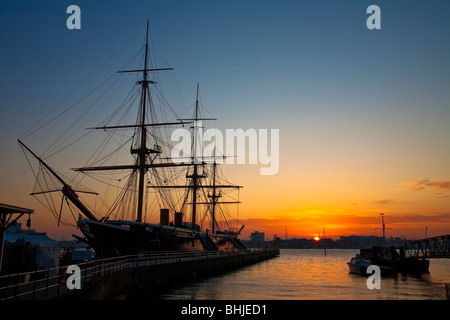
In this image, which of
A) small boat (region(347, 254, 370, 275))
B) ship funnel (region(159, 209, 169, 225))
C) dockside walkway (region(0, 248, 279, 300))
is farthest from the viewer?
small boat (region(347, 254, 370, 275))

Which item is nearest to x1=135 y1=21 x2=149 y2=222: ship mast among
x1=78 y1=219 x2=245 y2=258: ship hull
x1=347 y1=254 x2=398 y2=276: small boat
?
x1=78 y1=219 x2=245 y2=258: ship hull

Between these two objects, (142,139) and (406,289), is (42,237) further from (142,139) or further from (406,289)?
(406,289)

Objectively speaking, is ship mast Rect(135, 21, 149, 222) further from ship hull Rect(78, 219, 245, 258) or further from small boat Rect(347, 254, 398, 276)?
small boat Rect(347, 254, 398, 276)

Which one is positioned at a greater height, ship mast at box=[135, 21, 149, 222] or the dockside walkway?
ship mast at box=[135, 21, 149, 222]

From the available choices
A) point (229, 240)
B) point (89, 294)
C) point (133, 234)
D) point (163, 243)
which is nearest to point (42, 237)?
point (133, 234)

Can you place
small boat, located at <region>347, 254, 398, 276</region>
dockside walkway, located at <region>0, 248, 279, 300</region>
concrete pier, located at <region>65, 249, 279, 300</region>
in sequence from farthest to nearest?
1. small boat, located at <region>347, 254, 398, 276</region>
2. concrete pier, located at <region>65, 249, 279, 300</region>
3. dockside walkway, located at <region>0, 248, 279, 300</region>

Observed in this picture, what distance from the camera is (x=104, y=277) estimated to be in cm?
2300

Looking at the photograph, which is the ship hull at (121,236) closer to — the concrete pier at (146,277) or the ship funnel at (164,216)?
the concrete pier at (146,277)

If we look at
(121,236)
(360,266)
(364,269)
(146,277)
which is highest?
(121,236)

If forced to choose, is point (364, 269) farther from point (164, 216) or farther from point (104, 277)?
point (104, 277)

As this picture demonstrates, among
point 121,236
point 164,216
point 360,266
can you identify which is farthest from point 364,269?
point 121,236

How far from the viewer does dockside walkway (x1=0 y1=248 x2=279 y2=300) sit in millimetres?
17469

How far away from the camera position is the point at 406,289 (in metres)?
38.4

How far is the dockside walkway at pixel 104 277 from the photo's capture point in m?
17.5
